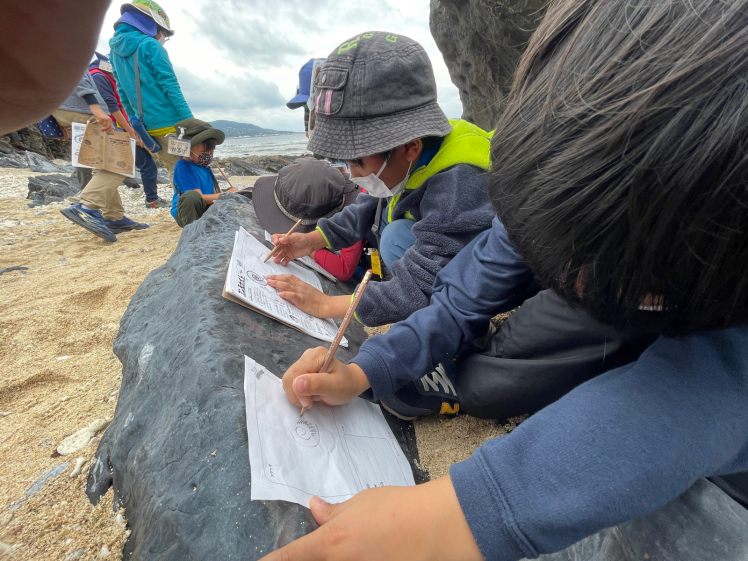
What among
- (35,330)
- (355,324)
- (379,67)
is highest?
(379,67)

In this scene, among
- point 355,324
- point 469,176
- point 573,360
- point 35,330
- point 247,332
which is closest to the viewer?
point 573,360

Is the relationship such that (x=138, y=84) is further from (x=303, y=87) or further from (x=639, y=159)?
(x=639, y=159)

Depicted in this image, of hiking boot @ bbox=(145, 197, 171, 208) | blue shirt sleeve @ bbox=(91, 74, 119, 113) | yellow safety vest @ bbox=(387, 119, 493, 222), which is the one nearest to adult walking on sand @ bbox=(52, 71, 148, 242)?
blue shirt sleeve @ bbox=(91, 74, 119, 113)

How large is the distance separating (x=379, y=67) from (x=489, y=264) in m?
0.68

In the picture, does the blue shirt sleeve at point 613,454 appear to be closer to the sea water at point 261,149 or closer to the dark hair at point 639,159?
the dark hair at point 639,159

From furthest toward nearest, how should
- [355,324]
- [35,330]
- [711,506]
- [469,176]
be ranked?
1. [35,330]
2. [355,324]
3. [469,176]
4. [711,506]

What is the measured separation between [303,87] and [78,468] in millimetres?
3704

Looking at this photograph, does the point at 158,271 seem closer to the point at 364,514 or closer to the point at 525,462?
the point at 364,514

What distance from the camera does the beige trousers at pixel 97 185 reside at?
10.3ft

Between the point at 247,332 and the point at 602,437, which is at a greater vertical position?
the point at 602,437

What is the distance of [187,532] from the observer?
59cm

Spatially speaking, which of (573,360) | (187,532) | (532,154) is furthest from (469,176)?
(187,532)

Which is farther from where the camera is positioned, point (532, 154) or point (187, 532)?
point (187, 532)

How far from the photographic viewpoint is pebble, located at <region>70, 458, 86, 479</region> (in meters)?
0.85
